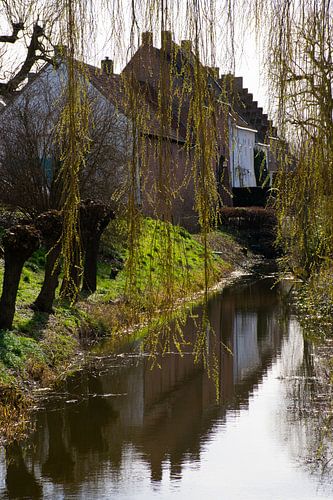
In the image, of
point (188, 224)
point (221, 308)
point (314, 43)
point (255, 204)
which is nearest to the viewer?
point (314, 43)

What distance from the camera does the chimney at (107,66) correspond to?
5473mm

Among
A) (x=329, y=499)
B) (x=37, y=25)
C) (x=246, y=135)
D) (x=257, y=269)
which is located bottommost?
(x=329, y=499)

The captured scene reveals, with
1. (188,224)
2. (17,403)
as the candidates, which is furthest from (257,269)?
(17,403)

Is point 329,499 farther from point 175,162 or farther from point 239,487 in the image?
point 175,162

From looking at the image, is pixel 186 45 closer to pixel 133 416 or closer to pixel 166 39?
pixel 166 39

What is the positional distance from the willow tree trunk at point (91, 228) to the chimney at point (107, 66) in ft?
30.0

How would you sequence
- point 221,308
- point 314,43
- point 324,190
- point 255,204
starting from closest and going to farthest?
point 314,43, point 324,190, point 221,308, point 255,204

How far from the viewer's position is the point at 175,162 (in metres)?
5.92

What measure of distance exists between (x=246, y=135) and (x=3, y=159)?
33433mm

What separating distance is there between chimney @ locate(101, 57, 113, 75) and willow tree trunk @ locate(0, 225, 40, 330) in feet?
26.6

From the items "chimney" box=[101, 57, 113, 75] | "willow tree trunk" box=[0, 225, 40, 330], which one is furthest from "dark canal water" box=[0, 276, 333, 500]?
"chimney" box=[101, 57, 113, 75]

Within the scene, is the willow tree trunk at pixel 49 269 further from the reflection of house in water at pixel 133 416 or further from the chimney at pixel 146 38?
the chimney at pixel 146 38

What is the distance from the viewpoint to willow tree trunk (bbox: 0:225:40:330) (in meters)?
14.3

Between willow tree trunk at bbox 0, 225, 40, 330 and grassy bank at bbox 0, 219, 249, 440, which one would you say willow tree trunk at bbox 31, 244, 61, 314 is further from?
willow tree trunk at bbox 0, 225, 40, 330
